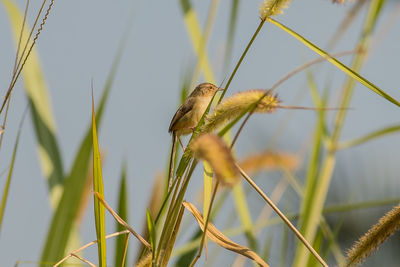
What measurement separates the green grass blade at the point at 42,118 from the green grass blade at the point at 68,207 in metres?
0.28

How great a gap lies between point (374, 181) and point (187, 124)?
7.43 feet

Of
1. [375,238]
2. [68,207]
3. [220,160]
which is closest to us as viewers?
[220,160]

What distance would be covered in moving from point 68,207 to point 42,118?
60 centimetres

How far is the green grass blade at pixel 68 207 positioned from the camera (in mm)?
2201

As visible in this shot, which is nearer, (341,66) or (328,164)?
(341,66)

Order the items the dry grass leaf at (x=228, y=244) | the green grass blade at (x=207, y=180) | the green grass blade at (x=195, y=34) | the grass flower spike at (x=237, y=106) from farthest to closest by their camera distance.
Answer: the green grass blade at (x=195, y=34)
the green grass blade at (x=207, y=180)
the dry grass leaf at (x=228, y=244)
the grass flower spike at (x=237, y=106)

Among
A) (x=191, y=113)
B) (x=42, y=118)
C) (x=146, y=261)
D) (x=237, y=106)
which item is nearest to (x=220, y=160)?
(x=237, y=106)

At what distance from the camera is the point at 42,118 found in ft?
8.82

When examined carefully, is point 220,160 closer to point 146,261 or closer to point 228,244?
point 146,261

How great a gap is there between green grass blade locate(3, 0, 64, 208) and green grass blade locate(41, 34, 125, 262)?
28cm

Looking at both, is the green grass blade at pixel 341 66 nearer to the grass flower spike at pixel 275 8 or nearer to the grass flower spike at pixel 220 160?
the grass flower spike at pixel 275 8

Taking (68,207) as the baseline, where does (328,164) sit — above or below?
above

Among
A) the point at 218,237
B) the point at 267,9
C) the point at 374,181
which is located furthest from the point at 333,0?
the point at 374,181

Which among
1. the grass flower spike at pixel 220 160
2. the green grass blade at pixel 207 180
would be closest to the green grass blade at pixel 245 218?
the green grass blade at pixel 207 180
